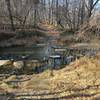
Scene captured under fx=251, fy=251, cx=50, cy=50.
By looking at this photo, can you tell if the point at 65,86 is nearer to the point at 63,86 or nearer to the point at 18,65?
the point at 63,86

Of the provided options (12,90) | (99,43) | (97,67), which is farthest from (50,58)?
(12,90)

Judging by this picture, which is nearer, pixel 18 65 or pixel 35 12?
pixel 18 65

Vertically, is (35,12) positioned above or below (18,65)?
above

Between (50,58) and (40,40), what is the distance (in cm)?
1070

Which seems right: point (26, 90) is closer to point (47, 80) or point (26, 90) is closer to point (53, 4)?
point (47, 80)

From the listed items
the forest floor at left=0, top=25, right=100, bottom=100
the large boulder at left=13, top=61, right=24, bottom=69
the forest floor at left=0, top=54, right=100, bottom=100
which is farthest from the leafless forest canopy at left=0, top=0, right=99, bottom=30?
the forest floor at left=0, top=54, right=100, bottom=100

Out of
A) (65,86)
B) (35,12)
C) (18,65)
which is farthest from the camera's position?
(35,12)

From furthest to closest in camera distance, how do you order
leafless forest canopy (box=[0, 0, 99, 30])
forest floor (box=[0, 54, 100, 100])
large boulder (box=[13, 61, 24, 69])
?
1. leafless forest canopy (box=[0, 0, 99, 30])
2. large boulder (box=[13, 61, 24, 69])
3. forest floor (box=[0, 54, 100, 100])

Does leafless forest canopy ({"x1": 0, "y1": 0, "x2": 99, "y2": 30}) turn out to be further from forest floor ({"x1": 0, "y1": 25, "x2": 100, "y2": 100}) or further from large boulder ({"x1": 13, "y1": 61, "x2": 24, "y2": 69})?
forest floor ({"x1": 0, "y1": 25, "x2": 100, "y2": 100})

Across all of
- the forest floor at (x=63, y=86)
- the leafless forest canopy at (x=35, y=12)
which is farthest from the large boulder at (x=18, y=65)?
the leafless forest canopy at (x=35, y=12)

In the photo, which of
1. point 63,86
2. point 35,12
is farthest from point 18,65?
point 35,12

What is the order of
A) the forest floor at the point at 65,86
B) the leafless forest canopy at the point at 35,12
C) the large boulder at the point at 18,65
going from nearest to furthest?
the forest floor at the point at 65,86 → the large boulder at the point at 18,65 → the leafless forest canopy at the point at 35,12

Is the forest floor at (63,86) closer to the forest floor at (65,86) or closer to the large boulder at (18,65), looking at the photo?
the forest floor at (65,86)

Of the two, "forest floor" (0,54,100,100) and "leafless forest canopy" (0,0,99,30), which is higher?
"leafless forest canopy" (0,0,99,30)
